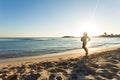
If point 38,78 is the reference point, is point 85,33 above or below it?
above

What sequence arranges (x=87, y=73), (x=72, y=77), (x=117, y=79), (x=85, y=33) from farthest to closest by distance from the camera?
(x=85, y=33), (x=87, y=73), (x=72, y=77), (x=117, y=79)

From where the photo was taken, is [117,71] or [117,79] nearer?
[117,79]

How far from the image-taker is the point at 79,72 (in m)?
6.54

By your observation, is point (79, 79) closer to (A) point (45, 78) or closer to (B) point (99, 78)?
(B) point (99, 78)

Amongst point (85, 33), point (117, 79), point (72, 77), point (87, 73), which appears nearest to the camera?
point (117, 79)

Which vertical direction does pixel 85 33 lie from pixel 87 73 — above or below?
above

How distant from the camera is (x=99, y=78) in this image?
5.67 metres

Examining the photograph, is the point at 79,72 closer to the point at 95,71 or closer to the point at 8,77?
the point at 95,71

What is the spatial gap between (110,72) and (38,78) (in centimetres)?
286

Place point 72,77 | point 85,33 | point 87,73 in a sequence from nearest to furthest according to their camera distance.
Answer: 1. point 72,77
2. point 87,73
3. point 85,33

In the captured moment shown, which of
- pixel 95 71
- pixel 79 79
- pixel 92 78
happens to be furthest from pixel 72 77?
pixel 95 71

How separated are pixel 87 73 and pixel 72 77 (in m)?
0.75

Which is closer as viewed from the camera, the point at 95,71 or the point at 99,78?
the point at 99,78

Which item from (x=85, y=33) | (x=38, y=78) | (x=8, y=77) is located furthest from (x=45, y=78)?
(x=85, y=33)
